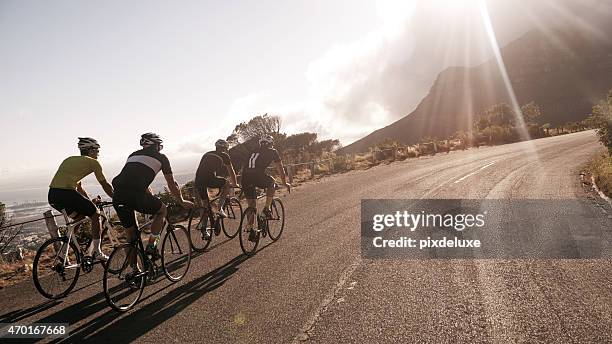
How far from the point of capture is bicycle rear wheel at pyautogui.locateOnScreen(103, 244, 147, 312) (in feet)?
16.2

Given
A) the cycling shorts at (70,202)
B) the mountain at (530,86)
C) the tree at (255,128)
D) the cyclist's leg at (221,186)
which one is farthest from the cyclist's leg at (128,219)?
the mountain at (530,86)

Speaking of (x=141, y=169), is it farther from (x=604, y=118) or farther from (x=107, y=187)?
(x=604, y=118)

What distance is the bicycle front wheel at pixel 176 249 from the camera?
636cm

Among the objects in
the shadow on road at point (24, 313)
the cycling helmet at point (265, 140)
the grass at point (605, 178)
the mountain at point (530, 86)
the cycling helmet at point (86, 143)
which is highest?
the mountain at point (530, 86)

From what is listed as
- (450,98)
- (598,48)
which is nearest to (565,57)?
(598,48)

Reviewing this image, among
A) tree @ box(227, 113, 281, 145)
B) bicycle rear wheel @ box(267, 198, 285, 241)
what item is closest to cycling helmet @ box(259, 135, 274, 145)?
bicycle rear wheel @ box(267, 198, 285, 241)

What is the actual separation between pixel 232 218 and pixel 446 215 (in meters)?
5.15

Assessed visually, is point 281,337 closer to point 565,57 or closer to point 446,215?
point 446,215

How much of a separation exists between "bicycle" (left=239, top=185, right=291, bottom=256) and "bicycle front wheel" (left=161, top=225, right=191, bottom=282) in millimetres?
989

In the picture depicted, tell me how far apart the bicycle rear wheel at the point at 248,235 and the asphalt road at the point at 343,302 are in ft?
0.68

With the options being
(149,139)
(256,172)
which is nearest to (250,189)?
(256,172)

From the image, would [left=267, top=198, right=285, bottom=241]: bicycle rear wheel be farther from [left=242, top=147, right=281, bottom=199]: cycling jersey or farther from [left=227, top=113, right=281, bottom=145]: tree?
[left=227, top=113, right=281, bottom=145]: tree

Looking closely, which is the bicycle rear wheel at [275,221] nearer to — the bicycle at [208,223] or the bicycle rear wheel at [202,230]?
the bicycle at [208,223]

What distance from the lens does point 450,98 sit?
182 meters
